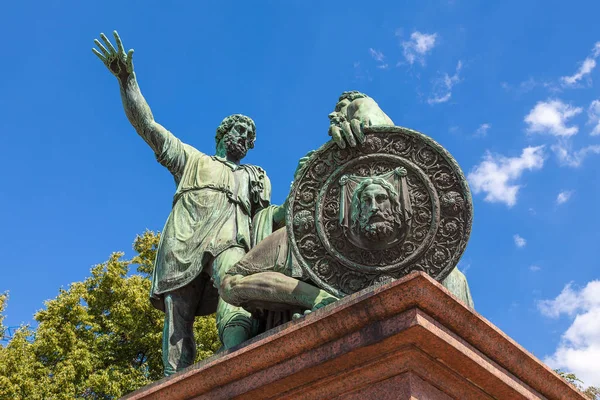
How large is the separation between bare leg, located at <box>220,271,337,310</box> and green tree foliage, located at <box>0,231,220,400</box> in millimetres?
11517

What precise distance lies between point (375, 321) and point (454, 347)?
1.38 feet

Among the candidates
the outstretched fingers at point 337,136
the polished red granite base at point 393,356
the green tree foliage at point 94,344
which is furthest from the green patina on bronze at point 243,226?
the green tree foliage at point 94,344

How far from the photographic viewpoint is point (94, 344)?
18172 millimetres

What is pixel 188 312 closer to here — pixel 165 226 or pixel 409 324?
pixel 165 226

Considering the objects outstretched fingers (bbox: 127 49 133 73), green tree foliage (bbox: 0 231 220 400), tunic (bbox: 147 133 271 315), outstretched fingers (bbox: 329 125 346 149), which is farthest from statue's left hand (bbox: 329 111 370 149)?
green tree foliage (bbox: 0 231 220 400)

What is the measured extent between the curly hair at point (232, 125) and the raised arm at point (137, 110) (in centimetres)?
44

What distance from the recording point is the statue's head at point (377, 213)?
15.5 feet

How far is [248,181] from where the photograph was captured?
7258 mm

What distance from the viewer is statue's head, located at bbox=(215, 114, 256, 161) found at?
7473 mm

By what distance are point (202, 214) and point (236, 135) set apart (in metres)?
1.09

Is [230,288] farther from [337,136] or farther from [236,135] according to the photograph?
[236,135]

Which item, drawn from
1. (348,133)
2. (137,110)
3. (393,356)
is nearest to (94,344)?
(137,110)

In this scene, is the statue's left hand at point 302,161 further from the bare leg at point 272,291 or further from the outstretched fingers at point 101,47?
the outstretched fingers at point 101,47

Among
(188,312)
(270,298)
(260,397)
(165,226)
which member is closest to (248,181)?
(165,226)
